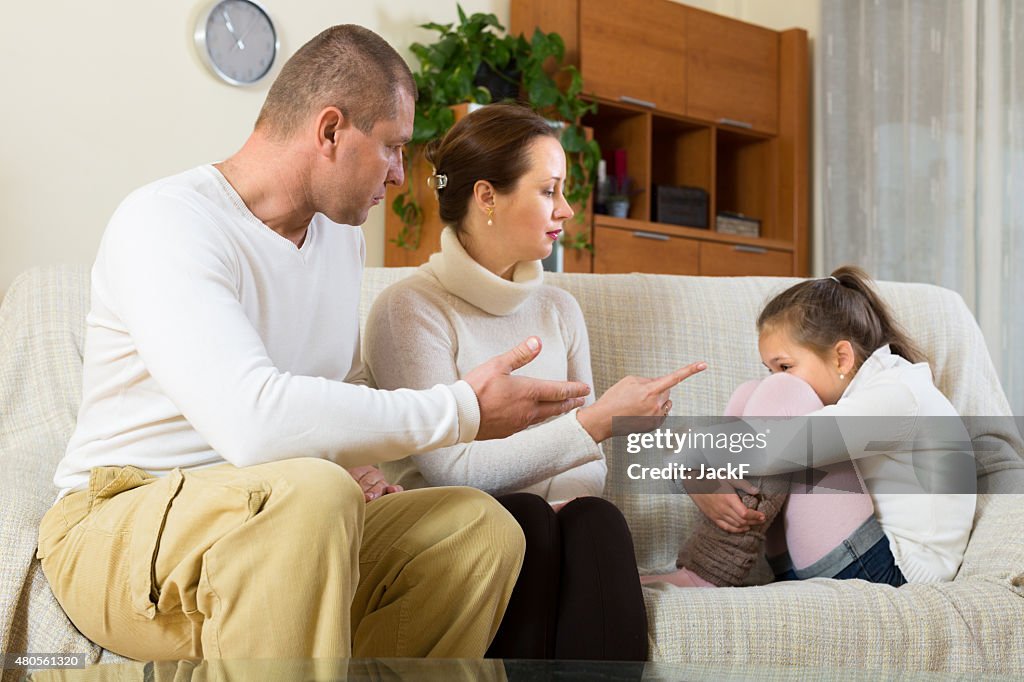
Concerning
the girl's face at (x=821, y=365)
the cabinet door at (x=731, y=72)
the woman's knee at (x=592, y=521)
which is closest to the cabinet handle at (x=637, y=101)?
the cabinet door at (x=731, y=72)

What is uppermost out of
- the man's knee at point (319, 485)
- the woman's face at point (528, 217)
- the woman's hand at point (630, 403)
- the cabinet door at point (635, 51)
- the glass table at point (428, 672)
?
the cabinet door at point (635, 51)

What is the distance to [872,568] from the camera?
1.72 metres

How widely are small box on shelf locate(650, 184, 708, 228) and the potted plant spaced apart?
44cm

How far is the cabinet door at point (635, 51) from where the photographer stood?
3.89m

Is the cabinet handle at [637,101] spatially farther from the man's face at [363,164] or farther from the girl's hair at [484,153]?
the man's face at [363,164]

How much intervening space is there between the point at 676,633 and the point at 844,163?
10.5 ft

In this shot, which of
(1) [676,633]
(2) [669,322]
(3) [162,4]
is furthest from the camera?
(3) [162,4]

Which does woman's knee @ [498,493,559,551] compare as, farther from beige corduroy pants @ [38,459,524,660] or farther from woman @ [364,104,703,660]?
beige corduroy pants @ [38,459,524,660]

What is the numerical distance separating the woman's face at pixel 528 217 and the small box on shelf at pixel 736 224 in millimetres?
2477

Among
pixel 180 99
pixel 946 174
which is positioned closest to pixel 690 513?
pixel 180 99

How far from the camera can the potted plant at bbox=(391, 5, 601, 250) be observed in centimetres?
353

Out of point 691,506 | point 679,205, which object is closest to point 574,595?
point 691,506

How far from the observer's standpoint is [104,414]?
53.0 inches

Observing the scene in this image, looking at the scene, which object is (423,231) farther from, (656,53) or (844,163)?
(844,163)
